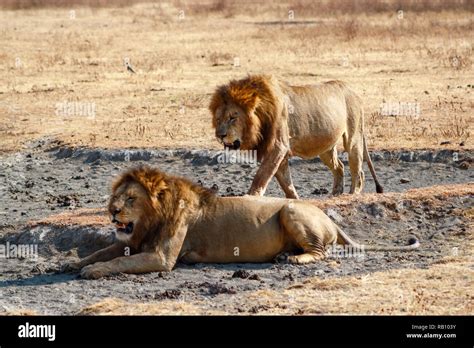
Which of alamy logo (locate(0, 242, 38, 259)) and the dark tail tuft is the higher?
the dark tail tuft

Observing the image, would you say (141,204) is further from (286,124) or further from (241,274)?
(286,124)

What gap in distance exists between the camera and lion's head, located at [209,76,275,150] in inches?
435

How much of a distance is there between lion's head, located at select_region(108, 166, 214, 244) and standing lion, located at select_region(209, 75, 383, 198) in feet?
5.44

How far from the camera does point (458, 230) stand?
35.6ft

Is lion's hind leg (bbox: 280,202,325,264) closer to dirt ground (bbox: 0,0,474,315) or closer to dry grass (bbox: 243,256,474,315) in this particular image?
dirt ground (bbox: 0,0,474,315)

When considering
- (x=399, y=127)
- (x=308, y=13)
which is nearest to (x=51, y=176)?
(x=399, y=127)

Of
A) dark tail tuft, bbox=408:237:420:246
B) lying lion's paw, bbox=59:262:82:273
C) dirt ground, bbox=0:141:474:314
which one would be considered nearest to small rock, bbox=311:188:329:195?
dirt ground, bbox=0:141:474:314

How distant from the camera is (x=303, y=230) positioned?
32.0 ft

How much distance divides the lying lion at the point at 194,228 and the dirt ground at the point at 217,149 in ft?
0.44

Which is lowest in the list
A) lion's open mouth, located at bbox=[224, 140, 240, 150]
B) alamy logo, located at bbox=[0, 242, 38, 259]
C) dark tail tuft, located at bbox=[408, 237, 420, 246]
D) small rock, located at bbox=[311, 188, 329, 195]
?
alamy logo, located at bbox=[0, 242, 38, 259]

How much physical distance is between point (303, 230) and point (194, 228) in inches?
35.5

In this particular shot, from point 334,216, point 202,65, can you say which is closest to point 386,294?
point 334,216
